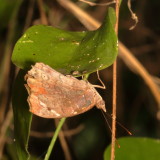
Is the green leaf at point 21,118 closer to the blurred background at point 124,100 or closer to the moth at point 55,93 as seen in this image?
the moth at point 55,93

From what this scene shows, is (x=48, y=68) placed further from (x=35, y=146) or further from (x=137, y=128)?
(x=137, y=128)

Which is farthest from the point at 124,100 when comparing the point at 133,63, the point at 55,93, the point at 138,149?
the point at 55,93

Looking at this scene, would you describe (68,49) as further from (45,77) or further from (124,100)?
(124,100)

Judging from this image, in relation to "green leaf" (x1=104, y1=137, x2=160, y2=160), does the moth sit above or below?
above

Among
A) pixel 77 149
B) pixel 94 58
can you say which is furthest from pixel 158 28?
pixel 94 58

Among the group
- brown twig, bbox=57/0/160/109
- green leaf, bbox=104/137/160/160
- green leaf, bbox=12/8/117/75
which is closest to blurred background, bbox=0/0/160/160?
brown twig, bbox=57/0/160/109

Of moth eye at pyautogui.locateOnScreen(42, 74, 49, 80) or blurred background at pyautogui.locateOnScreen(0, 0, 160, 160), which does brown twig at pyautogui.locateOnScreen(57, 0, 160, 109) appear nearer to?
moth eye at pyautogui.locateOnScreen(42, 74, 49, 80)

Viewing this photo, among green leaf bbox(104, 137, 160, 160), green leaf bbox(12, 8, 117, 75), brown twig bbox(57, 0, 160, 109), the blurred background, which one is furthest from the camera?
the blurred background
